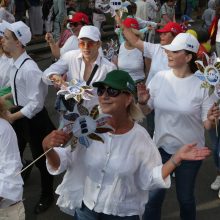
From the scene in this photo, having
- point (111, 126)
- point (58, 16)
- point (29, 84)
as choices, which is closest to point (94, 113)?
point (111, 126)

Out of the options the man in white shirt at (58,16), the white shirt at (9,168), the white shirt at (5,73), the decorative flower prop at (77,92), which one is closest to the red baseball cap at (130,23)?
the white shirt at (5,73)

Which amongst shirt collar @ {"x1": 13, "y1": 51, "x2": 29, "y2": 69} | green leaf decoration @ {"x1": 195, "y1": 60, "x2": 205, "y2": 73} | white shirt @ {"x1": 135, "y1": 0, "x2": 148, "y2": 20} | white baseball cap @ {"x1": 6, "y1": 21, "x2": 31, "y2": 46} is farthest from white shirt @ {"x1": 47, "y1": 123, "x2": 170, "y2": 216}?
white shirt @ {"x1": 135, "y1": 0, "x2": 148, "y2": 20}

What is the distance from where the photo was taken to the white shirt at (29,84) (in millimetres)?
4301

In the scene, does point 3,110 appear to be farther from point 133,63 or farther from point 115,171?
point 133,63

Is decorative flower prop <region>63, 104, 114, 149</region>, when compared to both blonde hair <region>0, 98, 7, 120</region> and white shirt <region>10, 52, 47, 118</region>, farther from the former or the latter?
white shirt <region>10, 52, 47, 118</region>

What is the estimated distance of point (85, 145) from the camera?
8.85ft

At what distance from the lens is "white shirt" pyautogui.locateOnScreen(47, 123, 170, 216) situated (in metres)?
2.82

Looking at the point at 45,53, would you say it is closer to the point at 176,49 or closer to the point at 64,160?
the point at 176,49

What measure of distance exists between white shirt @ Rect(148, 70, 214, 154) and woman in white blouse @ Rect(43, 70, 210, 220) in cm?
84

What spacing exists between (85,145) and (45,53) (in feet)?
36.8

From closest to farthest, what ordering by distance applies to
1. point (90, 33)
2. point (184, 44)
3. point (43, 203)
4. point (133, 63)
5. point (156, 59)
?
point (184, 44)
point (90, 33)
point (43, 203)
point (156, 59)
point (133, 63)

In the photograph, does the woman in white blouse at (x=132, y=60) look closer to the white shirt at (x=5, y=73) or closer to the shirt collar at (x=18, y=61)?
the white shirt at (x=5, y=73)

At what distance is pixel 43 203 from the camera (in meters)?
4.68

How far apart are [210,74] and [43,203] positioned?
219cm
